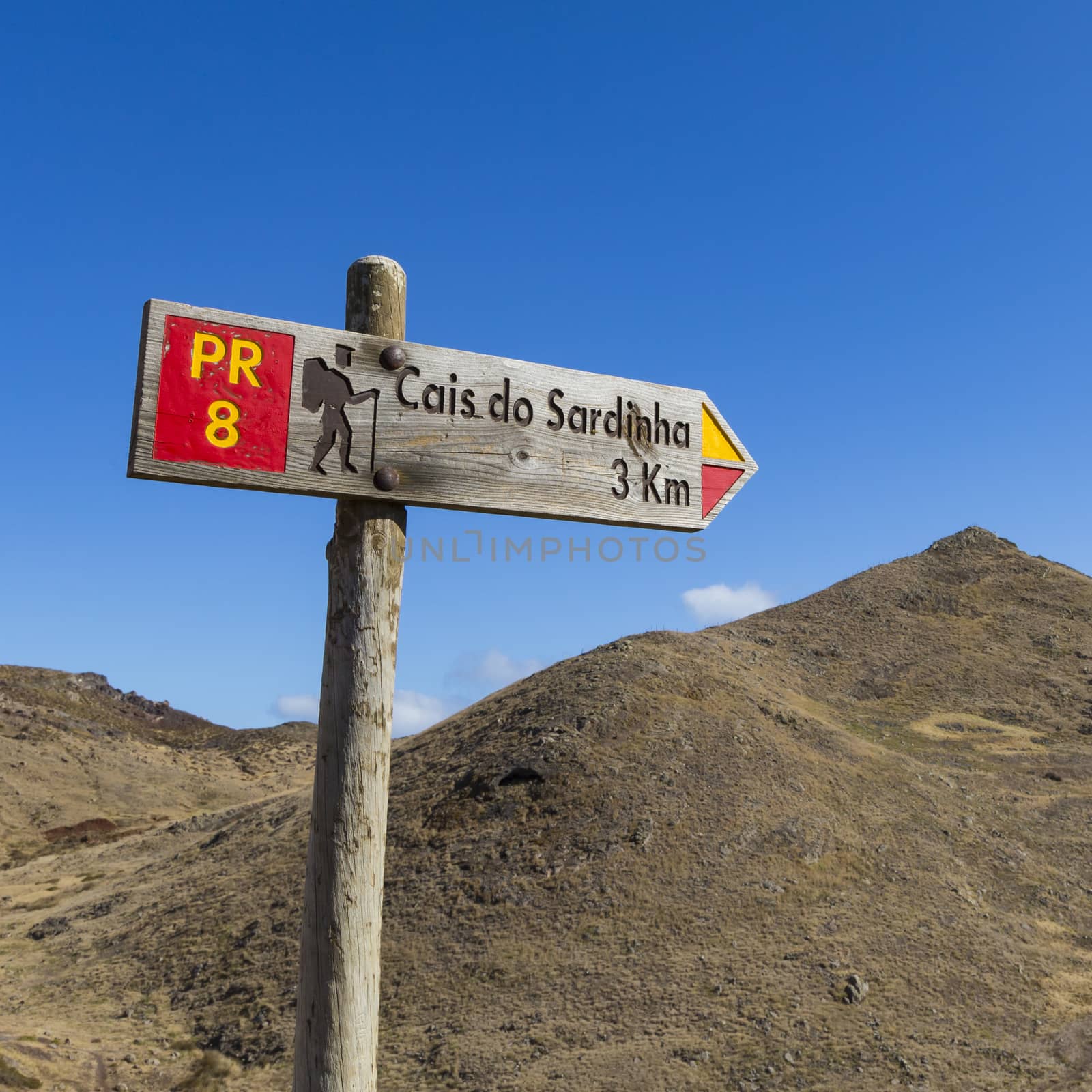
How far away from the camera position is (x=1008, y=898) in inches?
697

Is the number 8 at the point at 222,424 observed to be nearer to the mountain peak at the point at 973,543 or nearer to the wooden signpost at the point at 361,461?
the wooden signpost at the point at 361,461

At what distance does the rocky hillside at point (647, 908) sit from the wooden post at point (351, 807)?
33.0ft

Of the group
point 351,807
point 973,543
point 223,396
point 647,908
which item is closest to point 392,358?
point 223,396

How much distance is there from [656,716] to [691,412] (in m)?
17.4

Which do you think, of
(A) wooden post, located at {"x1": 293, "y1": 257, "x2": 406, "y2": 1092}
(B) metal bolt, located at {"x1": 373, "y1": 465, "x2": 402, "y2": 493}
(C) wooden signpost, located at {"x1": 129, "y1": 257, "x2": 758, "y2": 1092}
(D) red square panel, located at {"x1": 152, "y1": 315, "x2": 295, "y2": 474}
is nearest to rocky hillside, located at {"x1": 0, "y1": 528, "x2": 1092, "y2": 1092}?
(A) wooden post, located at {"x1": 293, "y1": 257, "x2": 406, "y2": 1092}

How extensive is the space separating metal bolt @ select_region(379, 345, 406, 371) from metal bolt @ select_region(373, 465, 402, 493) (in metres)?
0.38

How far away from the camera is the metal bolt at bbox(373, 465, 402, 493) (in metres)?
3.21

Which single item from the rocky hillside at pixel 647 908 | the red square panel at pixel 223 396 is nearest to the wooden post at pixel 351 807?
the red square panel at pixel 223 396

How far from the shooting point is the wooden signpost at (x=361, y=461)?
2977mm

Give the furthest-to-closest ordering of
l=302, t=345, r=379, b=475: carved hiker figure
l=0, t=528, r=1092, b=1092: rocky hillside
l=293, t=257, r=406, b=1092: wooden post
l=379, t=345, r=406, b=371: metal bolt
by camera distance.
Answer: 1. l=0, t=528, r=1092, b=1092: rocky hillside
2. l=379, t=345, r=406, b=371: metal bolt
3. l=302, t=345, r=379, b=475: carved hiker figure
4. l=293, t=257, r=406, b=1092: wooden post

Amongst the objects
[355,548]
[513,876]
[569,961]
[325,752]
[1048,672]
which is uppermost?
[1048,672]

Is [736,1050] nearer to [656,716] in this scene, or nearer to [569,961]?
[569,961]

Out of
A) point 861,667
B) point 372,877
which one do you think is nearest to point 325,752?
point 372,877

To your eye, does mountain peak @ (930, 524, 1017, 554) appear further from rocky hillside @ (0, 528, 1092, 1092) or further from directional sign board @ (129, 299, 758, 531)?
directional sign board @ (129, 299, 758, 531)
